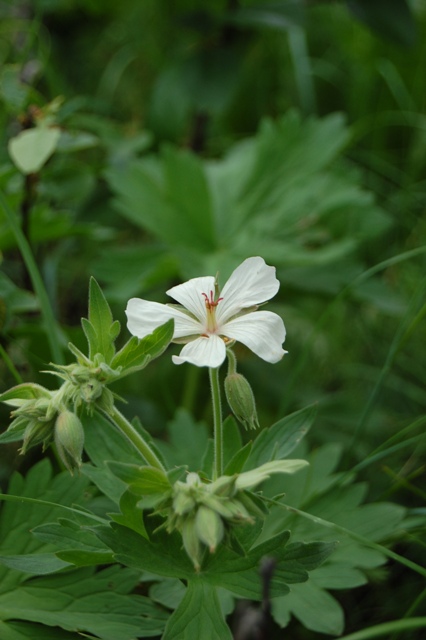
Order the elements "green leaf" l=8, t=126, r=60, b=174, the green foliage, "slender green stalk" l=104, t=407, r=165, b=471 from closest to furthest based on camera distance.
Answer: "slender green stalk" l=104, t=407, r=165, b=471 → "green leaf" l=8, t=126, r=60, b=174 → the green foliage

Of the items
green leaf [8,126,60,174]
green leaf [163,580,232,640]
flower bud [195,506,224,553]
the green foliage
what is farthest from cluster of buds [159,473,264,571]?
the green foliage

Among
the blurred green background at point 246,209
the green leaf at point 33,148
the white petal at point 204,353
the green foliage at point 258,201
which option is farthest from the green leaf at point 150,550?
the green foliage at point 258,201

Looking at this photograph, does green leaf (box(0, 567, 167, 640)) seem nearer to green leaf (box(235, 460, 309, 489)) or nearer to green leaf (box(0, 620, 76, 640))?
green leaf (box(0, 620, 76, 640))

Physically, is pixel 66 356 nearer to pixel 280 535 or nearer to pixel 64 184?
pixel 64 184

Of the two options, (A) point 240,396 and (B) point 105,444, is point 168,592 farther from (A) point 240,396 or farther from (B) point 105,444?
(A) point 240,396

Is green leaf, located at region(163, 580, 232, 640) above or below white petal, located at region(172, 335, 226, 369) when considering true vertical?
below

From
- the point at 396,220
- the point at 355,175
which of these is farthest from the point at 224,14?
the point at 396,220

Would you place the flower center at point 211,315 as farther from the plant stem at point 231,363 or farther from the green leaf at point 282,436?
the green leaf at point 282,436

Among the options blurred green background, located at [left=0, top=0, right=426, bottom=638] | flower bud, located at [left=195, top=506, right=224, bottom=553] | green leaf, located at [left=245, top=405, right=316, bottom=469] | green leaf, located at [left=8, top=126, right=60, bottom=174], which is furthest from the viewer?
blurred green background, located at [left=0, top=0, right=426, bottom=638]
